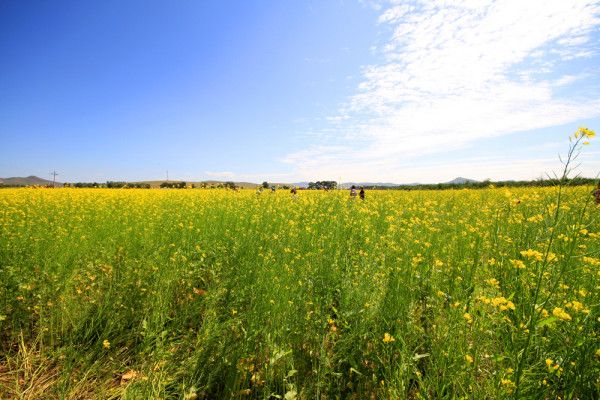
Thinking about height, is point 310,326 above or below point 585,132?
below

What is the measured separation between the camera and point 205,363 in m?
2.41

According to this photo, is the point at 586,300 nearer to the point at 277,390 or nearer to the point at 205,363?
the point at 277,390

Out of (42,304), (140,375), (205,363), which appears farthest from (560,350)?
(42,304)

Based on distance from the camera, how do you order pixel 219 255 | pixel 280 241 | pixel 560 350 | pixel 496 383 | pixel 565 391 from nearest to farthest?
pixel 496 383, pixel 565 391, pixel 560 350, pixel 219 255, pixel 280 241

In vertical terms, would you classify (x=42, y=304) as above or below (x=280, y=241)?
below

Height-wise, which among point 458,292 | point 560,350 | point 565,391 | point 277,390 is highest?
point 458,292

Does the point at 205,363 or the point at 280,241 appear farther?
the point at 280,241

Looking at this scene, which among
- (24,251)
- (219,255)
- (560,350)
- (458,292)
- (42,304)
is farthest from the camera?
(219,255)

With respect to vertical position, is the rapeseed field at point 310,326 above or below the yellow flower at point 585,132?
below

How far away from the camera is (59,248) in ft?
13.4

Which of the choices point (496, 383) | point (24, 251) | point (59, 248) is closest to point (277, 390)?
point (496, 383)

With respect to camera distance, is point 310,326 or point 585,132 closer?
point 585,132

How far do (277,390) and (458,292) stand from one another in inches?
68.9

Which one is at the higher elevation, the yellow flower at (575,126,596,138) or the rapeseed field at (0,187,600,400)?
the yellow flower at (575,126,596,138)
